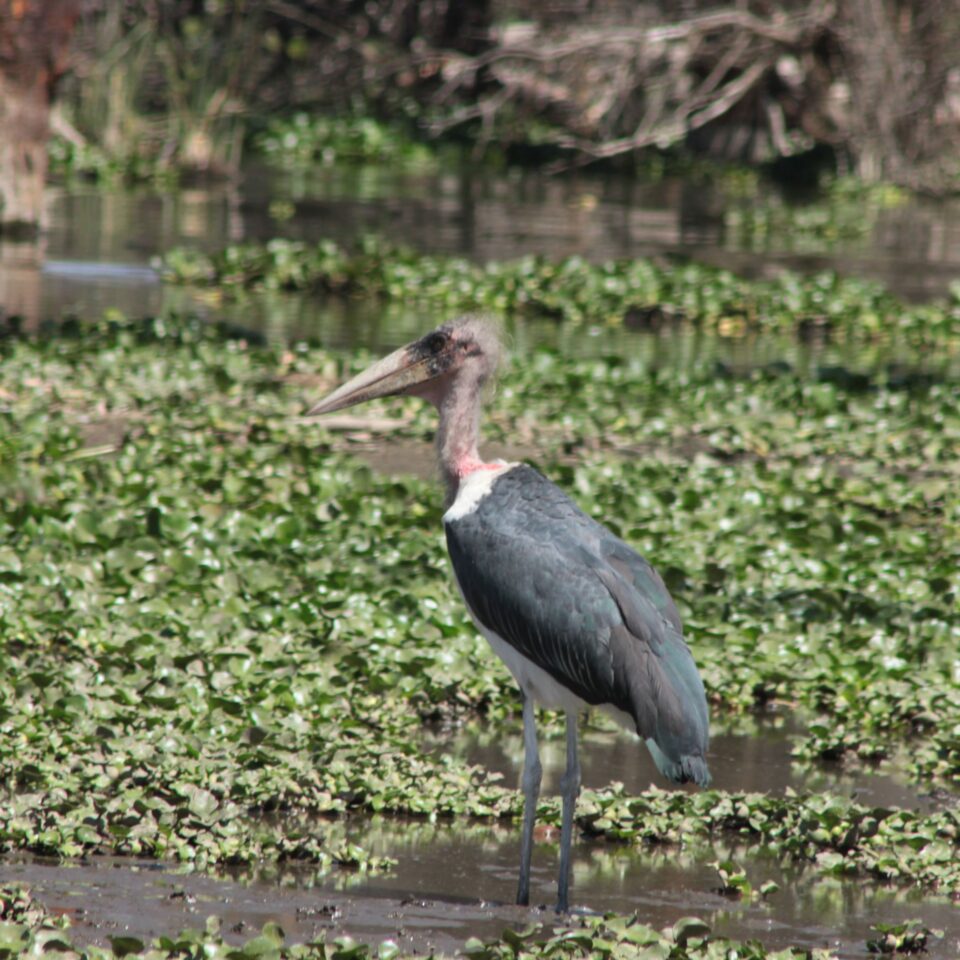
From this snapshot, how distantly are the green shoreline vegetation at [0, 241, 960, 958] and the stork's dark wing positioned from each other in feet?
1.72

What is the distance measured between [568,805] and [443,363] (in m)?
1.39

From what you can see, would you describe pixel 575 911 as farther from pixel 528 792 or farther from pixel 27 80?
pixel 27 80

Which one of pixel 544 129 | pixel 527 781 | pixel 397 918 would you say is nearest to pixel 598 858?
pixel 527 781

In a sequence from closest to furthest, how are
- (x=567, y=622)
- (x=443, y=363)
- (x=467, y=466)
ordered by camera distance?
(x=567, y=622) → (x=467, y=466) → (x=443, y=363)

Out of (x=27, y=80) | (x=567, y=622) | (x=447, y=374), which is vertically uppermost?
(x=27, y=80)

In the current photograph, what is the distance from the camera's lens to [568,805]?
4836 millimetres

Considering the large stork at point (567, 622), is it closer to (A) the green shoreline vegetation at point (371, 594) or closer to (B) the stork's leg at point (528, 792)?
(B) the stork's leg at point (528, 792)

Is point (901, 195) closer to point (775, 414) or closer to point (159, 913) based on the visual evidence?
point (775, 414)

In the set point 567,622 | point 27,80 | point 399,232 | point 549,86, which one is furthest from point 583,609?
point 549,86

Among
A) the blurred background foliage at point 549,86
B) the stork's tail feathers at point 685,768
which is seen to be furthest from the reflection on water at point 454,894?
the blurred background foliage at point 549,86

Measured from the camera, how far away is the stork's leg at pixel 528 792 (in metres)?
4.71

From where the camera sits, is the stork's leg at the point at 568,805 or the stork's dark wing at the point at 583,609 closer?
the stork's dark wing at the point at 583,609

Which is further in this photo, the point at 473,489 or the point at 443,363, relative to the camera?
the point at 443,363

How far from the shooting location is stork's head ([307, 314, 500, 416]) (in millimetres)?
5484
